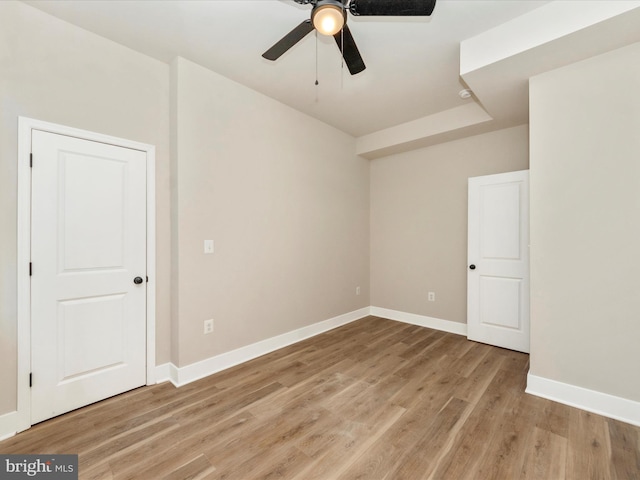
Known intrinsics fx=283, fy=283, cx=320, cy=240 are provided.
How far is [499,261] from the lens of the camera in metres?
3.39

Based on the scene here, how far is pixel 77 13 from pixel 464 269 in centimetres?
458

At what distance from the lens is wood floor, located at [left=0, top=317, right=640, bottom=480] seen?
1607mm

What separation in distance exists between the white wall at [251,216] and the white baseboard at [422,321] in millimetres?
674

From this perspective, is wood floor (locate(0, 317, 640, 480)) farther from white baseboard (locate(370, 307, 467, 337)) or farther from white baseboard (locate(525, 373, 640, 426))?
white baseboard (locate(370, 307, 467, 337))

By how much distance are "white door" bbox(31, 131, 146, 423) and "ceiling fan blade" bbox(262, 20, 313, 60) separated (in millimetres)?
1491

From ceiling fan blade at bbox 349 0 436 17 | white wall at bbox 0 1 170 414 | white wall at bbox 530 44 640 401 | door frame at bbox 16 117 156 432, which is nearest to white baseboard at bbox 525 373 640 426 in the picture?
white wall at bbox 530 44 640 401

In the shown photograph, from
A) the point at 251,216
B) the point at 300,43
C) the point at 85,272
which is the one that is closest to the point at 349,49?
the point at 300,43

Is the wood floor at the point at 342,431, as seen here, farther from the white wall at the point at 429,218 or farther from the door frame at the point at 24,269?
the white wall at the point at 429,218

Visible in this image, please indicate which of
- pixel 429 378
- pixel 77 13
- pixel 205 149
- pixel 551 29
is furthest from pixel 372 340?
pixel 77 13

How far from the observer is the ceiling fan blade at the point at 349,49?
1.77 m

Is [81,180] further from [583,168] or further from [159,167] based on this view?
[583,168]

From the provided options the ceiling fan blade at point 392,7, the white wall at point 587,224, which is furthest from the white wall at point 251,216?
the white wall at point 587,224

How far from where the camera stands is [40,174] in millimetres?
2010

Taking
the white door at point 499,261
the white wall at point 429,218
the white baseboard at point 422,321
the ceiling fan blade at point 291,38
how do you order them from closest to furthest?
1. the ceiling fan blade at point 291,38
2. the white door at point 499,261
3. the white wall at point 429,218
4. the white baseboard at point 422,321
